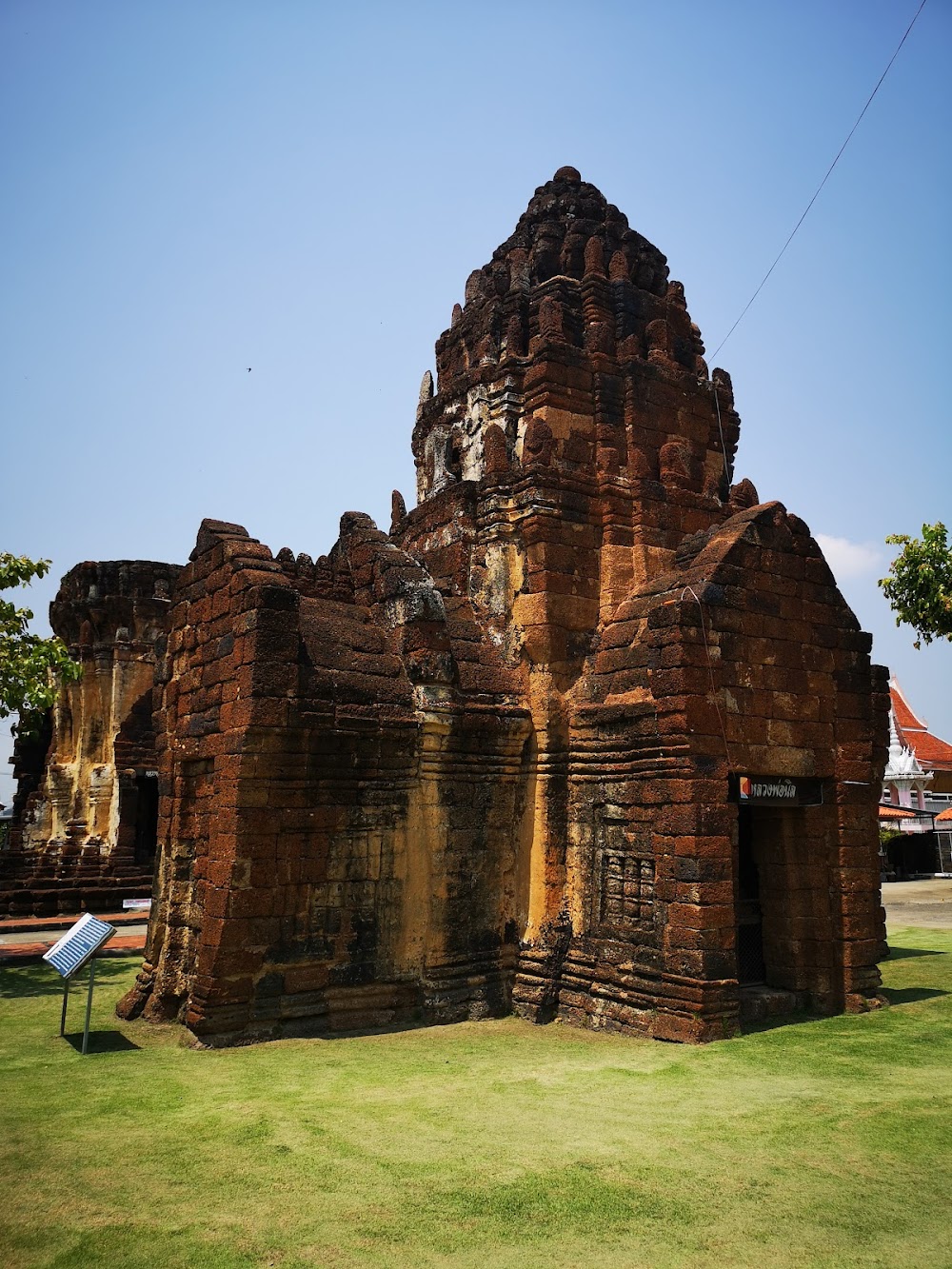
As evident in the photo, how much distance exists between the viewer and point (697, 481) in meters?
11.7

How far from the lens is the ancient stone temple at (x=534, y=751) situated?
26.6 feet

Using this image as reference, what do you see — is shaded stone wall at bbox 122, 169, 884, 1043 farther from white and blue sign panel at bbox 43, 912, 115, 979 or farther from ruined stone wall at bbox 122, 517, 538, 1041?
white and blue sign panel at bbox 43, 912, 115, 979

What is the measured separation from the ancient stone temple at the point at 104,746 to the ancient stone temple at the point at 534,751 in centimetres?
1186

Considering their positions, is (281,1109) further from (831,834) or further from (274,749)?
(831,834)

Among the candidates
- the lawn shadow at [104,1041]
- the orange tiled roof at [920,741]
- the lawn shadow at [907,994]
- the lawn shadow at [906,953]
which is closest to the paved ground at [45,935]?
the lawn shadow at [104,1041]

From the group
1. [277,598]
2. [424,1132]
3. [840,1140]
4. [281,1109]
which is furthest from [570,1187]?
[277,598]

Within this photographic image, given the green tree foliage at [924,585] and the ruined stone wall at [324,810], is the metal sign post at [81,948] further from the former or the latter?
the green tree foliage at [924,585]

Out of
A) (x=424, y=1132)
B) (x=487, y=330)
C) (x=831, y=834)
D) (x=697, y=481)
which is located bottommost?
(x=424, y=1132)

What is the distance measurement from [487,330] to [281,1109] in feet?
30.0

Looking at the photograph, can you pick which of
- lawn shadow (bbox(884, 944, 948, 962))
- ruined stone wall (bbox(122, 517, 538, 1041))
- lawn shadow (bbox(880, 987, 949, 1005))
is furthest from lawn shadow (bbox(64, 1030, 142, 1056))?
lawn shadow (bbox(884, 944, 948, 962))

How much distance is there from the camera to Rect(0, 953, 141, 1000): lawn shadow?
10500 mm

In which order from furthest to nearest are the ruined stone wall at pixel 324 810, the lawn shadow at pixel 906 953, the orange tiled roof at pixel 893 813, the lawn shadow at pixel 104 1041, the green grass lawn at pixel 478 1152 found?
the orange tiled roof at pixel 893 813, the lawn shadow at pixel 906 953, the ruined stone wall at pixel 324 810, the lawn shadow at pixel 104 1041, the green grass lawn at pixel 478 1152

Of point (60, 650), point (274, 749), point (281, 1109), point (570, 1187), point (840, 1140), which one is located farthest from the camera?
point (60, 650)

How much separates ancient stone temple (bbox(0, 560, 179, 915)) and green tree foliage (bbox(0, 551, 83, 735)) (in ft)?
23.3
